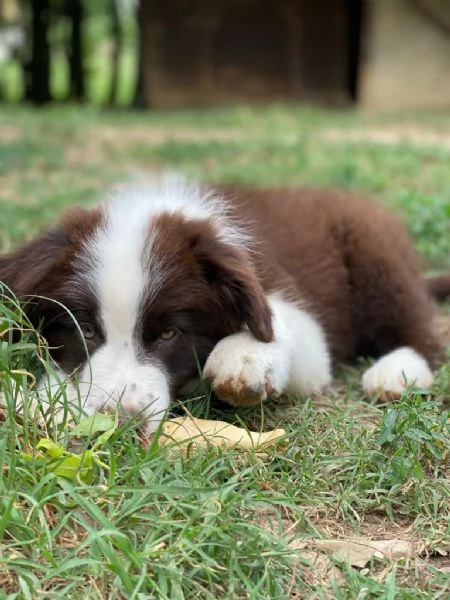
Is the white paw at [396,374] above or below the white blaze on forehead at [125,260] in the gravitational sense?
below

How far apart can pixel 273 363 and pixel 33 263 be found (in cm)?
93

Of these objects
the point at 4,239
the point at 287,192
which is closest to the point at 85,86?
the point at 4,239

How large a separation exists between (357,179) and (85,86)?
40.3 ft

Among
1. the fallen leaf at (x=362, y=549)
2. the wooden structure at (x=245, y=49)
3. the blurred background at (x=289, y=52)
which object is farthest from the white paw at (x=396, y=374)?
the wooden structure at (x=245, y=49)

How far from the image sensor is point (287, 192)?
4.88 m

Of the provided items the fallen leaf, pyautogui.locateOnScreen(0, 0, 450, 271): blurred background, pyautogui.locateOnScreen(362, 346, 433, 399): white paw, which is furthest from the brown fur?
pyautogui.locateOnScreen(0, 0, 450, 271): blurred background

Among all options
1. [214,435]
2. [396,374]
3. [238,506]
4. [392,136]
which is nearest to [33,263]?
[214,435]

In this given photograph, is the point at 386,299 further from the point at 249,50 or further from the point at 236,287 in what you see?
the point at 249,50

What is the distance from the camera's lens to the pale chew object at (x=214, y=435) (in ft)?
9.66

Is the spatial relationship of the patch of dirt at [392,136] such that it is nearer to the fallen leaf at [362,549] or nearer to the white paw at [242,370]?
the white paw at [242,370]

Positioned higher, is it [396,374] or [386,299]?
[386,299]

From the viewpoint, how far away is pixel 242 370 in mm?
3203

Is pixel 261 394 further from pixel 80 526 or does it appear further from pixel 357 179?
pixel 357 179

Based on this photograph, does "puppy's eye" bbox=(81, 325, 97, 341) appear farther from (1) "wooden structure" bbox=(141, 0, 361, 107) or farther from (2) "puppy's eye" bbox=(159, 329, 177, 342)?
(1) "wooden structure" bbox=(141, 0, 361, 107)
